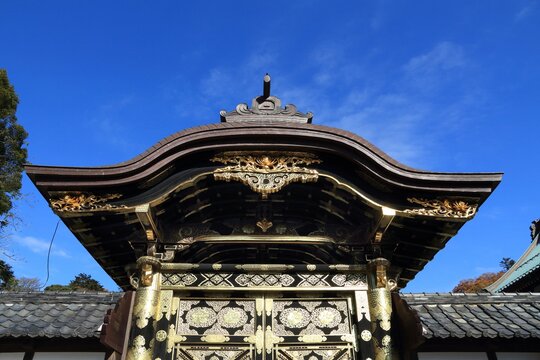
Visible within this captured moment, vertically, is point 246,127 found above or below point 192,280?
above

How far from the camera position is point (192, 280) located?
258 inches

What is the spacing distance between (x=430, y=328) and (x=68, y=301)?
6.45 meters

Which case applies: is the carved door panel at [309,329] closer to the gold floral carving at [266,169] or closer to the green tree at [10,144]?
the gold floral carving at [266,169]

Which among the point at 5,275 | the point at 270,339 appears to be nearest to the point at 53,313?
the point at 270,339

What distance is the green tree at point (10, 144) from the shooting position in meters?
23.5

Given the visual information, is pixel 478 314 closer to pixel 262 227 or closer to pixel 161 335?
pixel 262 227

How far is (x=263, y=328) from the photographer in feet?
20.7

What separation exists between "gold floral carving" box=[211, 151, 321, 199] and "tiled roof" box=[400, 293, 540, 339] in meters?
3.17

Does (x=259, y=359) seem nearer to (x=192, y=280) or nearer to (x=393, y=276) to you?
(x=192, y=280)

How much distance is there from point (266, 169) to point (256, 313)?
220 cm

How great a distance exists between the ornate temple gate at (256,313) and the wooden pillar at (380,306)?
0.01 meters

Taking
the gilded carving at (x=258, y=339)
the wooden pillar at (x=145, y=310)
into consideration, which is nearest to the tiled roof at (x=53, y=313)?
the wooden pillar at (x=145, y=310)

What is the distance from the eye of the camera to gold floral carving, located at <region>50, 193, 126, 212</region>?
607 cm

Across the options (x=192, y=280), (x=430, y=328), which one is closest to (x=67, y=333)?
(x=192, y=280)
